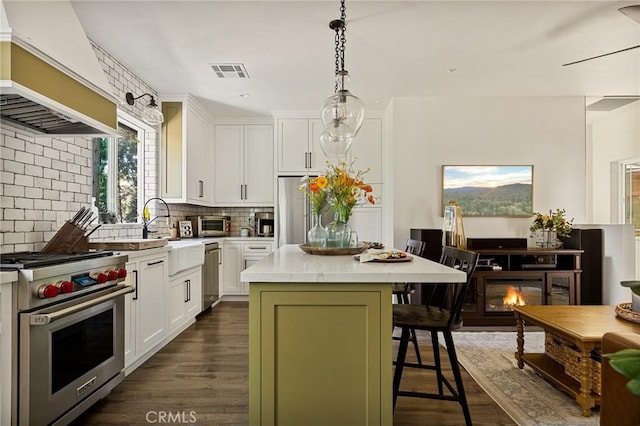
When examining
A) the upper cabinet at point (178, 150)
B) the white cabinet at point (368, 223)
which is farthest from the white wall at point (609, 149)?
the upper cabinet at point (178, 150)

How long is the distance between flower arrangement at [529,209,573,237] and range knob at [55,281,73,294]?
14.4 feet

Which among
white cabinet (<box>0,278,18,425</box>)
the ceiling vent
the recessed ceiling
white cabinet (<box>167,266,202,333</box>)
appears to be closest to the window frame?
the recessed ceiling

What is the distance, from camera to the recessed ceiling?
2617mm

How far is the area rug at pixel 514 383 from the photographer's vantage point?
2119 mm

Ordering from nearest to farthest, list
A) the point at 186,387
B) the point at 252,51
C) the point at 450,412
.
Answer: the point at 450,412 < the point at 186,387 < the point at 252,51

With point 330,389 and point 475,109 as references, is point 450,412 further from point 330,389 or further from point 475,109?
point 475,109

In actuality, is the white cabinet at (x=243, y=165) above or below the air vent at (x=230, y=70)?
below

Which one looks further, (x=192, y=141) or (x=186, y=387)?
(x=192, y=141)

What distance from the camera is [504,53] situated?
3336 millimetres

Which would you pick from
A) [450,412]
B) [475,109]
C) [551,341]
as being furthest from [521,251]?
[450,412]

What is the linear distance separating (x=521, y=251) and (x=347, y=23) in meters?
2.90

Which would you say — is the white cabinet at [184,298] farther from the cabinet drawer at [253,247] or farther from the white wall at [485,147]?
the white wall at [485,147]

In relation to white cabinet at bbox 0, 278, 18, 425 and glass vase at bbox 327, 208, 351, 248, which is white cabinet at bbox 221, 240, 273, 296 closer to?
glass vase at bbox 327, 208, 351, 248

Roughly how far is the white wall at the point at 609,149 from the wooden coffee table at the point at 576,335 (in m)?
3.53
